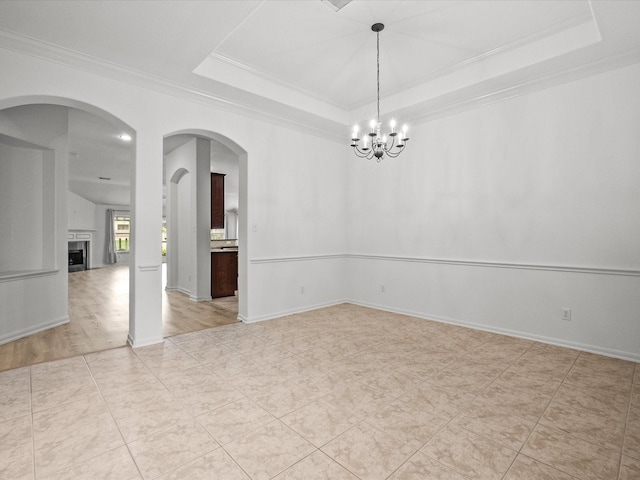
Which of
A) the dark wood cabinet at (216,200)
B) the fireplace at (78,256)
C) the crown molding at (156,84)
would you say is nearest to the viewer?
the crown molding at (156,84)

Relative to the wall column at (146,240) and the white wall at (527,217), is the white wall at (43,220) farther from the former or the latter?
the white wall at (527,217)

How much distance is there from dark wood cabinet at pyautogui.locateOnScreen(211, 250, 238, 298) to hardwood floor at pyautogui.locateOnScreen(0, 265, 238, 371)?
0.83 feet

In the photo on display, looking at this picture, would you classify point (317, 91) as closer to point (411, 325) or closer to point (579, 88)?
point (579, 88)

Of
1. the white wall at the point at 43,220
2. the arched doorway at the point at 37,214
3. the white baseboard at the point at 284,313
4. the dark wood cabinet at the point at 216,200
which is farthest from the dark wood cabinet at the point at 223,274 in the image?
the white wall at the point at 43,220

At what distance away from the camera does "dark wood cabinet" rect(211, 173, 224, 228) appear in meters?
6.70

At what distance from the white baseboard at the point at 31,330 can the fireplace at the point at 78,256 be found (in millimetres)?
9121

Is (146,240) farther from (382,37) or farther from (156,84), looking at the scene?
(382,37)

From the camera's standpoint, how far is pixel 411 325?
4359mm

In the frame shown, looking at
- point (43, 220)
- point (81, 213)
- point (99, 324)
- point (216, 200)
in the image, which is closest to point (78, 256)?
point (81, 213)

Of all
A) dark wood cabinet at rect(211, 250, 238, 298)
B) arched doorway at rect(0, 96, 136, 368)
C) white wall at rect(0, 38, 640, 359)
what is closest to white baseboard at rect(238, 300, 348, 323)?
white wall at rect(0, 38, 640, 359)

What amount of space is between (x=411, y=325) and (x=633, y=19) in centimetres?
366

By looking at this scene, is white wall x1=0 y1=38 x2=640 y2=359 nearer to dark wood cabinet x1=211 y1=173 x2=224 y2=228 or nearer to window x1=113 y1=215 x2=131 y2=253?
dark wood cabinet x1=211 y1=173 x2=224 y2=228

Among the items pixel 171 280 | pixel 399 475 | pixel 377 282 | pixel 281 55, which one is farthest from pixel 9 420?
pixel 171 280

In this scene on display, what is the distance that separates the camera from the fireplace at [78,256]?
1177 centimetres
